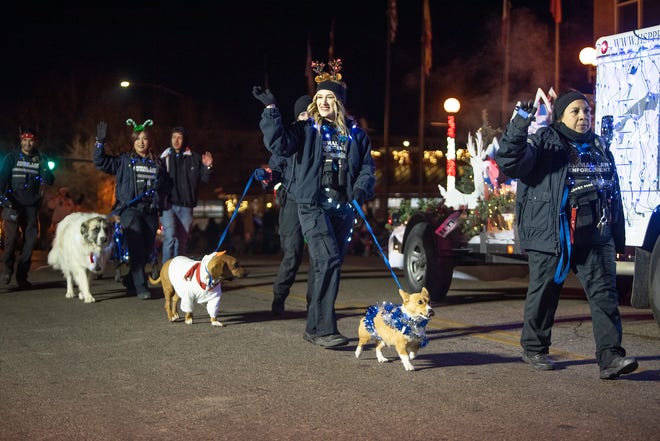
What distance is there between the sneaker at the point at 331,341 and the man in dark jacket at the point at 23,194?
20.9 feet

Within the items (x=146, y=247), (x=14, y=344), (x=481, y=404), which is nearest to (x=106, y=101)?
(x=146, y=247)

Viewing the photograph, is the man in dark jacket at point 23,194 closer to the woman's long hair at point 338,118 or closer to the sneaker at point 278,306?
the sneaker at point 278,306

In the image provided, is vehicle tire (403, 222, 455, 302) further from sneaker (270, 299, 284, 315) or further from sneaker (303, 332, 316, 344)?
sneaker (303, 332, 316, 344)

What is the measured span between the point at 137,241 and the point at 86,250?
2.16 feet

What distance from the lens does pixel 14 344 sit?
7496mm

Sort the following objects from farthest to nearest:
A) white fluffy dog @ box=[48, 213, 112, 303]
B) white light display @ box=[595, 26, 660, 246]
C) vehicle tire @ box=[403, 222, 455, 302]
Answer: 1. white fluffy dog @ box=[48, 213, 112, 303]
2. vehicle tire @ box=[403, 222, 455, 302]
3. white light display @ box=[595, 26, 660, 246]

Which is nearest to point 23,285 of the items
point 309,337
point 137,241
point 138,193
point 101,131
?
point 137,241

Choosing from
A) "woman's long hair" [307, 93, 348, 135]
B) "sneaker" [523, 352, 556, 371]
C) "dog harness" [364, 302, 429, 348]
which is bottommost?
"sneaker" [523, 352, 556, 371]

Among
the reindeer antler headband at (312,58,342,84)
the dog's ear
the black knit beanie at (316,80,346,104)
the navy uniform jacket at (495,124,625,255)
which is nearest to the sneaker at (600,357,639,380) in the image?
the navy uniform jacket at (495,124,625,255)

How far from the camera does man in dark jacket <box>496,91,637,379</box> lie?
19.6 ft

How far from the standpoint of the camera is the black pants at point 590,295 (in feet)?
19.5

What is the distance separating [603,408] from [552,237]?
1307 millimetres

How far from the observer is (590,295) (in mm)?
6086

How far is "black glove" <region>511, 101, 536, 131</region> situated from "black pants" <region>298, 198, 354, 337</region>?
2.00 m
